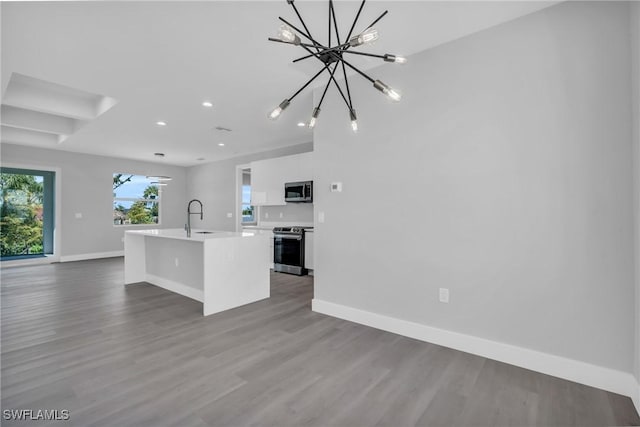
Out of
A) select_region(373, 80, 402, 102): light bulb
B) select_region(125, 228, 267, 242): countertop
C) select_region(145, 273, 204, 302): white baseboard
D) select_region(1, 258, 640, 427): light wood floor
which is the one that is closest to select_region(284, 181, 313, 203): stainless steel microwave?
select_region(125, 228, 267, 242): countertop

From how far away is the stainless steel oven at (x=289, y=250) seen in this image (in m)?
5.54

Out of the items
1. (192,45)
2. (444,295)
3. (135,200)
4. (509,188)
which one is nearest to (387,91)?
(509,188)

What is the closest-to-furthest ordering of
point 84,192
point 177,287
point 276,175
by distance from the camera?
point 177,287 < point 276,175 < point 84,192

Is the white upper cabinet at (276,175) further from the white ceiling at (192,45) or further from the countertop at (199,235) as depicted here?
the countertop at (199,235)

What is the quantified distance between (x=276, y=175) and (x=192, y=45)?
3544mm

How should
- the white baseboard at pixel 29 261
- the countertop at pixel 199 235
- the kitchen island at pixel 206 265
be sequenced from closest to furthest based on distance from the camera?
the kitchen island at pixel 206 265 → the countertop at pixel 199 235 → the white baseboard at pixel 29 261

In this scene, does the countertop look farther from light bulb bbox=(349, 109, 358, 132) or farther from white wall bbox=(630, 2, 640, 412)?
white wall bbox=(630, 2, 640, 412)

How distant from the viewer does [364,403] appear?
1813mm

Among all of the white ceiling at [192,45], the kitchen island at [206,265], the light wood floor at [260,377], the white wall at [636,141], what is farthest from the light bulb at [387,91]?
the kitchen island at [206,265]

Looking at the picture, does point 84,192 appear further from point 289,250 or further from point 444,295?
point 444,295

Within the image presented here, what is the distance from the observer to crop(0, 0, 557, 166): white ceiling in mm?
2188

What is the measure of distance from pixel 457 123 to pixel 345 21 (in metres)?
1.24

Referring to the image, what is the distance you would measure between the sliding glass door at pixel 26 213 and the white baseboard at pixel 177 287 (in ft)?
13.2

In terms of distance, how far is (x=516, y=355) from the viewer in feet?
7.39
